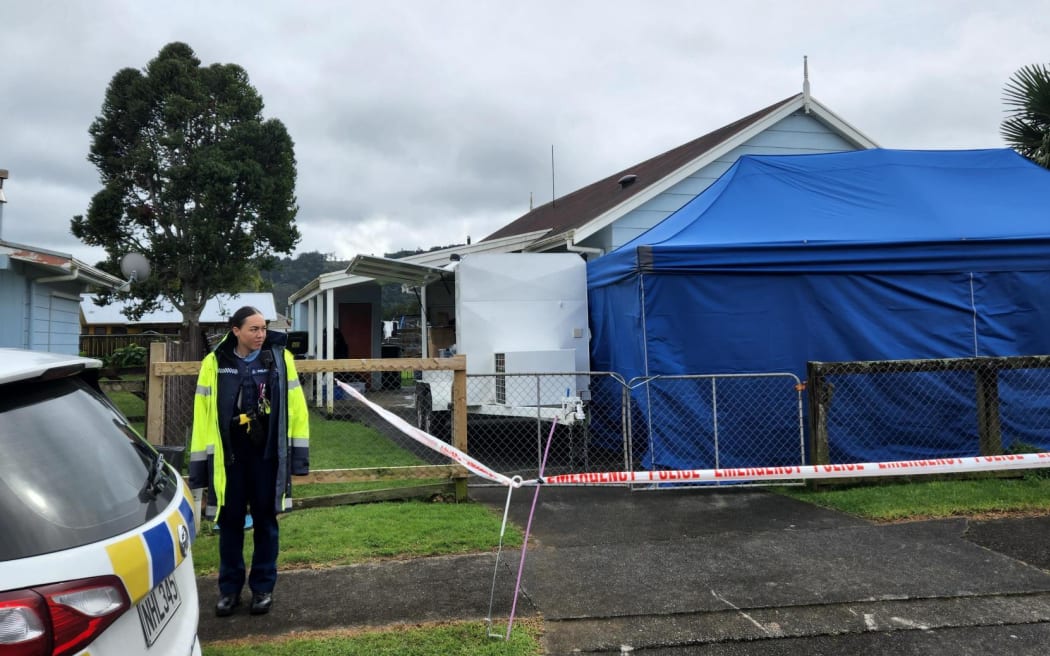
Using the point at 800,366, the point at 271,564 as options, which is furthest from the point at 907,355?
the point at 271,564

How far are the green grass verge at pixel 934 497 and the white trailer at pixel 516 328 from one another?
10.0 feet

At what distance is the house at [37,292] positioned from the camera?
10653mm

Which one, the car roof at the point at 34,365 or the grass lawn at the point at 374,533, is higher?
the car roof at the point at 34,365

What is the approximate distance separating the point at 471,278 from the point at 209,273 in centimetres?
1821

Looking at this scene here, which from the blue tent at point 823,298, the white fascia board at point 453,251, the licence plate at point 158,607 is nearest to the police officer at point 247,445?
the licence plate at point 158,607

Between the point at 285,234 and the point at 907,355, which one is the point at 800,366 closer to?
the point at 907,355

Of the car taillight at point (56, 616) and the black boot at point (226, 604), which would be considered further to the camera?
the black boot at point (226, 604)

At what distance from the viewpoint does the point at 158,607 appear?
193 centimetres

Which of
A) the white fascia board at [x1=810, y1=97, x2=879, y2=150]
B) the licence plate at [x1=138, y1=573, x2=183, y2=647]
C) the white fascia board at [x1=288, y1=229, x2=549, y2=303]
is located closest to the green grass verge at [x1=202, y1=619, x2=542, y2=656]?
the licence plate at [x1=138, y1=573, x2=183, y2=647]

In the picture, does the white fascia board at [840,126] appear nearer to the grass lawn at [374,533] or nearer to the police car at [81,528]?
the grass lawn at [374,533]

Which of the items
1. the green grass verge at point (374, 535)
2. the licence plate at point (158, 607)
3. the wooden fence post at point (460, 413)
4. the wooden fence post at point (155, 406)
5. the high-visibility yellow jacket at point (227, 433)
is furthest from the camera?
the wooden fence post at point (460, 413)

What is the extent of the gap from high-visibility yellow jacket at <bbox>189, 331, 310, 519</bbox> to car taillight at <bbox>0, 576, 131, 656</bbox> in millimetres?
2213

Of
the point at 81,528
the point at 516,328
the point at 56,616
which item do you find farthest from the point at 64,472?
the point at 516,328

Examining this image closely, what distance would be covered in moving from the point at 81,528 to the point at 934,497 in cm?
669
